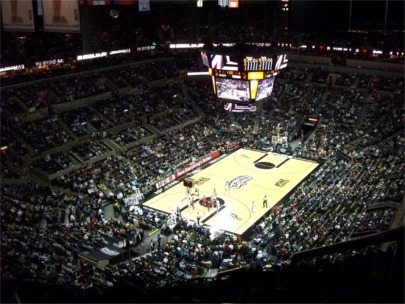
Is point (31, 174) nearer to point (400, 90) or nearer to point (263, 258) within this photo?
point (263, 258)

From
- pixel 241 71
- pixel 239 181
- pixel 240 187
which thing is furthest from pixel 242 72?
pixel 239 181

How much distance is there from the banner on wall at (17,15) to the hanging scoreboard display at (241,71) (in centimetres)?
1244

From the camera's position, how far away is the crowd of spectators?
15.4m

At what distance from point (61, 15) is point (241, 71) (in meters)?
12.9

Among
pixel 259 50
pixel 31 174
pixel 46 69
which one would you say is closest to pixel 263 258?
pixel 259 50

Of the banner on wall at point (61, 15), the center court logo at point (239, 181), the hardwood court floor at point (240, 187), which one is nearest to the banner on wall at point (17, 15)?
the banner on wall at point (61, 15)

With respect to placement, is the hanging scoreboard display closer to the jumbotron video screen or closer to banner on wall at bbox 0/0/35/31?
the jumbotron video screen

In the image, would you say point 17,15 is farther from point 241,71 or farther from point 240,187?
point 240,187

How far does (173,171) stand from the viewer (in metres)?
26.2

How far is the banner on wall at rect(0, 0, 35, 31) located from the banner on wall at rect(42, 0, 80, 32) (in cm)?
38

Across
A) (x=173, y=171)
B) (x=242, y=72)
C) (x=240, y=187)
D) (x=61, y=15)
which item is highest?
(x=61, y=15)

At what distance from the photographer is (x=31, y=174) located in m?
24.0

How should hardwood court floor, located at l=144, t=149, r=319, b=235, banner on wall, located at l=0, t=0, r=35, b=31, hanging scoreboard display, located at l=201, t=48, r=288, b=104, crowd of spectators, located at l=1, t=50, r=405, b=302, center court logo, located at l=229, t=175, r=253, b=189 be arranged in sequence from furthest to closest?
center court logo, located at l=229, t=175, r=253, b=189
hardwood court floor, located at l=144, t=149, r=319, b=235
hanging scoreboard display, located at l=201, t=48, r=288, b=104
crowd of spectators, located at l=1, t=50, r=405, b=302
banner on wall, located at l=0, t=0, r=35, b=31

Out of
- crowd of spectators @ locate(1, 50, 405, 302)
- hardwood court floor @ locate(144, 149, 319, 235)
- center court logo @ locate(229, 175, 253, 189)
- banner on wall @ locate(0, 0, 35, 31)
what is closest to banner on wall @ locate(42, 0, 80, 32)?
banner on wall @ locate(0, 0, 35, 31)
